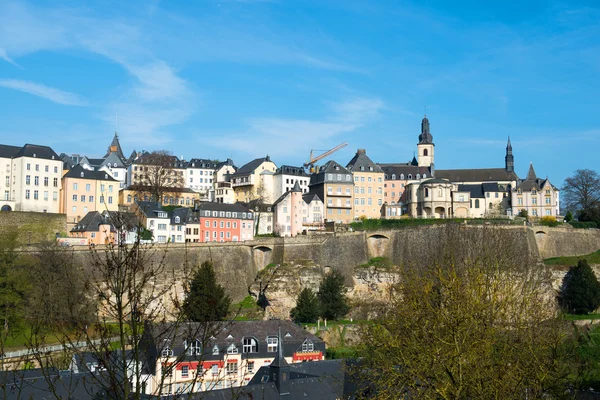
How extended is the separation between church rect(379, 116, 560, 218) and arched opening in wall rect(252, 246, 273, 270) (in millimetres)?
21137

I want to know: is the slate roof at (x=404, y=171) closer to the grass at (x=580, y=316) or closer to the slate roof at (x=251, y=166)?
the slate roof at (x=251, y=166)

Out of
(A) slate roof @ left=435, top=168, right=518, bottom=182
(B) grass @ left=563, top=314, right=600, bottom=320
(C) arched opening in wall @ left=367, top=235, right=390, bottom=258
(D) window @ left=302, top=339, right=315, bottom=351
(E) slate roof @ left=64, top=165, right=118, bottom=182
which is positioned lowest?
(D) window @ left=302, top=339, right=315, bottom=351

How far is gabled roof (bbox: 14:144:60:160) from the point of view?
74.8 metres

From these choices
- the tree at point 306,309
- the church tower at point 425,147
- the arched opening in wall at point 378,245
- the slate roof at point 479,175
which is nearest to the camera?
the tree at point 306,309

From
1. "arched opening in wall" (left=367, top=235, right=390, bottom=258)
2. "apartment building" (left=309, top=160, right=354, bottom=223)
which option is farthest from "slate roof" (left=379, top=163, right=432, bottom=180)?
"arched opening in wall" (left=367, top=235, right=390, bottom=258)

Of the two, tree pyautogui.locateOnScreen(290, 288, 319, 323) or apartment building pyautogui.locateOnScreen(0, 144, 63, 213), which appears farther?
apartment building pyautogui.locateOnScreen(0, 144, 63, 213)

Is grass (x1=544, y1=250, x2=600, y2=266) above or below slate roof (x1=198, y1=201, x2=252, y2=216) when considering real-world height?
below

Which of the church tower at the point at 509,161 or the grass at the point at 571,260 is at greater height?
the church tower at the point at 509,161

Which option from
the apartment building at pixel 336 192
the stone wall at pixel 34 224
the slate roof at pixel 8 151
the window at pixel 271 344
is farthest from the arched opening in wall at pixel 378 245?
the slate roof at pixel 8 151

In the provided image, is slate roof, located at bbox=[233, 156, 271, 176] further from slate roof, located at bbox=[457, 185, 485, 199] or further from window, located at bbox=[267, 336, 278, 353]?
window, located at bbox=[267, 336, 278, 353]

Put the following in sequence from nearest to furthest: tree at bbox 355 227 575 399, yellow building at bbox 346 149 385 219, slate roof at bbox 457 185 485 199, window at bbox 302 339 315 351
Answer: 1. tree at bbox 355 227 575 399
2. window at bbox 302 339 315 351
3. yellow building at bbox 346 149 385 219
4. slate roof at bbox 457 185 485 199

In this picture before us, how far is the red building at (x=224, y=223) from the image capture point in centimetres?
7325

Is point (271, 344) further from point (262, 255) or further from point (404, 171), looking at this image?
point (404, 171)

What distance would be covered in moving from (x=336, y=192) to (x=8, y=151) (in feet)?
120
